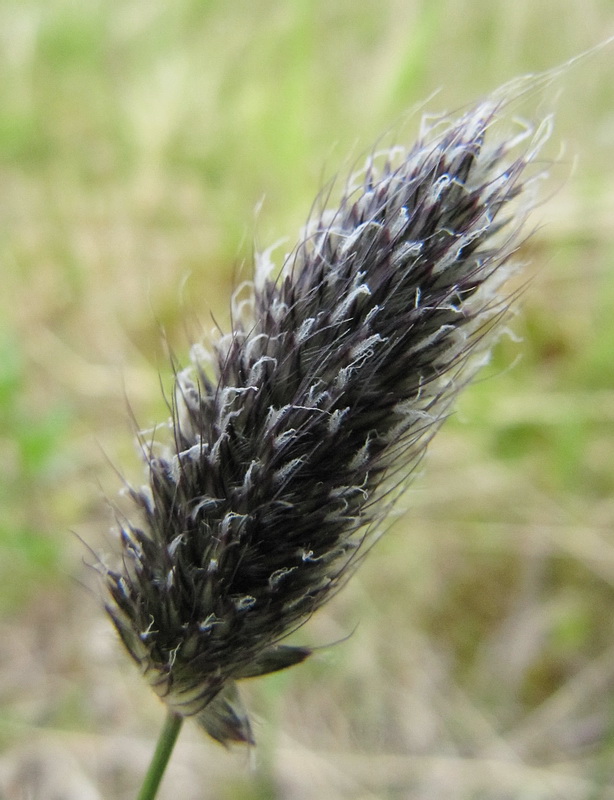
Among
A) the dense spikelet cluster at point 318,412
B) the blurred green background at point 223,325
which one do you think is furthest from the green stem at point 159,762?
the blurred green background at point 223,325

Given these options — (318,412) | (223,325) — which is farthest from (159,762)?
(223,325)

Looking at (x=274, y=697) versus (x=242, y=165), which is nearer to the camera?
(x=274, y=697)

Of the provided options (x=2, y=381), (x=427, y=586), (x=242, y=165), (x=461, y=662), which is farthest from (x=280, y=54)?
(x=461, y=662)

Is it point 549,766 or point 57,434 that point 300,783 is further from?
point 57,434

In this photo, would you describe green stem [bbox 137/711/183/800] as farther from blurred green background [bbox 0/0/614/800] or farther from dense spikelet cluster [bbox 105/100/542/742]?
blurred green background [bbox 0/0/614/800]

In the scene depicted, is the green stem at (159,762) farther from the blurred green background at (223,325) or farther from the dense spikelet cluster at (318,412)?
the blurred green background at (223,325)
